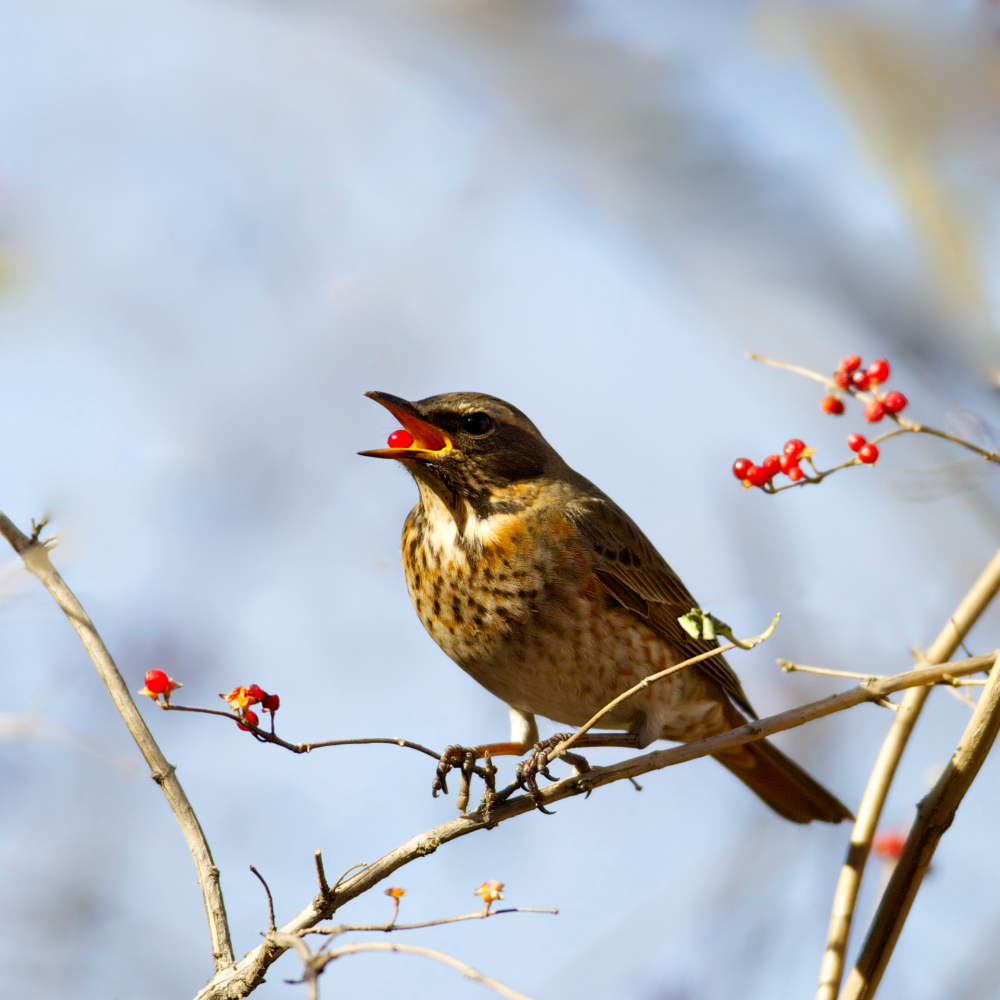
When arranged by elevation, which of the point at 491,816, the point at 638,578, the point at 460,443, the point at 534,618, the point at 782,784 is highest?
the point at 460,443

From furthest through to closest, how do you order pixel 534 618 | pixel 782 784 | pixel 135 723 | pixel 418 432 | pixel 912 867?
pixel 782 784 < pixel 418 432 < pixel 534 618 < pixel 912 867 < pixel 135 723

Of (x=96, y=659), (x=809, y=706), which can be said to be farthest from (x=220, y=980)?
(x=809, y=706)

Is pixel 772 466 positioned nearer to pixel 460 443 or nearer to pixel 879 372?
pixel 879 372

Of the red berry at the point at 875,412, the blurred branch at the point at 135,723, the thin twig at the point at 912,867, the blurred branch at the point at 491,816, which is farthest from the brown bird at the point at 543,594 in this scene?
the blurred branch at the point at 135,723

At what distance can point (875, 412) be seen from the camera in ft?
11.1

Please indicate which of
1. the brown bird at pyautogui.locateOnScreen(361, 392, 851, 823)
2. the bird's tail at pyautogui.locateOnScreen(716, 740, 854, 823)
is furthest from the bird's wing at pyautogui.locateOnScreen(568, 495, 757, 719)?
the bird's tail at pyautogui.locateOnScreen(716, 740, 854, 823)

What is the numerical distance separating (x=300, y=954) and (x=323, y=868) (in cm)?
49

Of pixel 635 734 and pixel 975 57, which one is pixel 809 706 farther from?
pixel 975 57

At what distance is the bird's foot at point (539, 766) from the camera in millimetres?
3841

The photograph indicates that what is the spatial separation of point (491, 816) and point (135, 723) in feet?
3.67

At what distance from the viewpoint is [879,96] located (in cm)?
618

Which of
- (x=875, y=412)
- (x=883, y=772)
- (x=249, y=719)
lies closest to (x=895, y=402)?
(x=875, y=412)

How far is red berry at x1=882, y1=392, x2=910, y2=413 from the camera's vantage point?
3.39 m

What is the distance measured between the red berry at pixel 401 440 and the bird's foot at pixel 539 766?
1526mm
